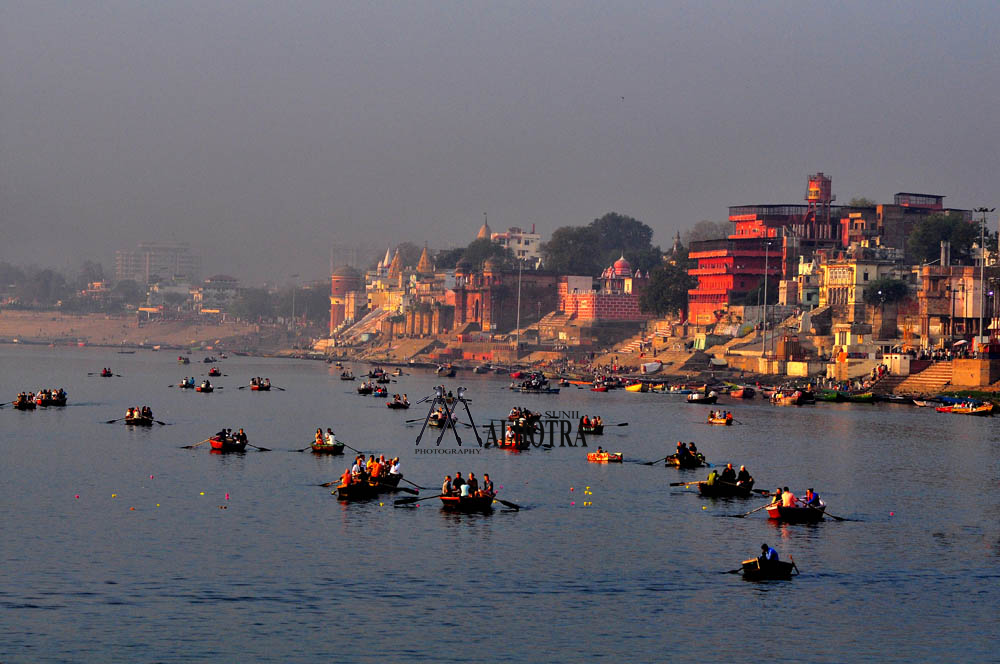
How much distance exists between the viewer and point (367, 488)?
50.4 m

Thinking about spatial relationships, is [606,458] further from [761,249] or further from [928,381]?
[761,249]

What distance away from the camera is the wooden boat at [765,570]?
37.4 meters

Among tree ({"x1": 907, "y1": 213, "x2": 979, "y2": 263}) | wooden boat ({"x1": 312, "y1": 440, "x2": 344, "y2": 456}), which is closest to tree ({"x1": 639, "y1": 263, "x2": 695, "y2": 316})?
tree ({"x1": 907, "y1": 213, "x2": 979, "y2": 263})

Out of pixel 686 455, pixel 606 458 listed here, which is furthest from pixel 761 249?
pixel 686 455

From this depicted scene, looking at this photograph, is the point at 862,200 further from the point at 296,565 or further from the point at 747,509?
the point at 296,565

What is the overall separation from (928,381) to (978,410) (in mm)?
13469

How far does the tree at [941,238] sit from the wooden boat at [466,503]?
95562 mm

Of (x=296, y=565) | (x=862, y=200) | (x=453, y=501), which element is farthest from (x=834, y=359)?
(x=296, y=565)

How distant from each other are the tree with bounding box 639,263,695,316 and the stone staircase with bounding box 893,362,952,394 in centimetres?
5216

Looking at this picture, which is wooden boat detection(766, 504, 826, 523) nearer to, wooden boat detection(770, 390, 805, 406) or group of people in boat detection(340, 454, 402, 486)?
group of people in boat detection(340, 454, 402, 486)

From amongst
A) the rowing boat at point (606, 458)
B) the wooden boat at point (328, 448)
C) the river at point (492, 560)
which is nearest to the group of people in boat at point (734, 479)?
the river at point (492, 560)

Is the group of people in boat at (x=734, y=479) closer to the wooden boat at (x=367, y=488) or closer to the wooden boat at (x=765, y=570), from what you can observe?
the wooden boat at (x=367, y=488)

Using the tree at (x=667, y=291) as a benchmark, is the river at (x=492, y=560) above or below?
below

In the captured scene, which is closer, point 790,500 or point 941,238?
point 790,500
